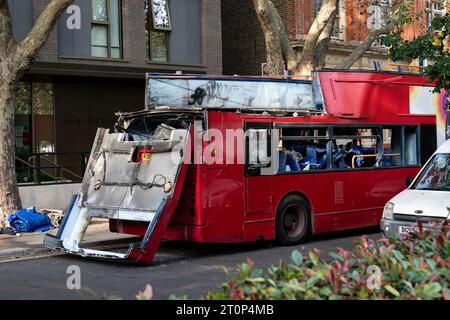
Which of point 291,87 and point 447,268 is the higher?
point 291,87

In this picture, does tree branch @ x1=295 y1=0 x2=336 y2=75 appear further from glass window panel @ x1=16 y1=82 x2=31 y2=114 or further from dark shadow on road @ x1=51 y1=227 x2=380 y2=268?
glass window panel @ x1=16 y1=82 x2=31 y2=114

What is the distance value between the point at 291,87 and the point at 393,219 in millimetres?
3845

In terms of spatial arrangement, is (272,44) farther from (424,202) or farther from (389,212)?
(424,202)

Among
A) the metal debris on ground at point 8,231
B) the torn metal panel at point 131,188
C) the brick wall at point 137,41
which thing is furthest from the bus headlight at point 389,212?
the brick wall at point 137,41

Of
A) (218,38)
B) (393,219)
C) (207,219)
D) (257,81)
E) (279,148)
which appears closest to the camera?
(393,219)

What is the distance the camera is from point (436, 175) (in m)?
10.1

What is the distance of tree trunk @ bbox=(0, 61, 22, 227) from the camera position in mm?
13047

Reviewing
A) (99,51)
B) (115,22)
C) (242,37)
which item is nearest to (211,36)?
(115,22)

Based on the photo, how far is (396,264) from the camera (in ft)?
14.2

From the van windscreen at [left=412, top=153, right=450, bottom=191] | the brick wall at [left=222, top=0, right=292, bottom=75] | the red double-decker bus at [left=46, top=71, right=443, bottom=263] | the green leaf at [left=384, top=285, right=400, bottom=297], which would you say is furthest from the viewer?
the brick wall at [left=222, top=0, right=292, bottom=75]

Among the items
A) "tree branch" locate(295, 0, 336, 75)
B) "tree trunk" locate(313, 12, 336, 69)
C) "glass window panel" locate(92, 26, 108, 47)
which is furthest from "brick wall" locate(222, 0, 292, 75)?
"tree branch" locate(295, 0, 336, 75)

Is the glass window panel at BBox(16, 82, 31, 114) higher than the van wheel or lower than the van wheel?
higher
